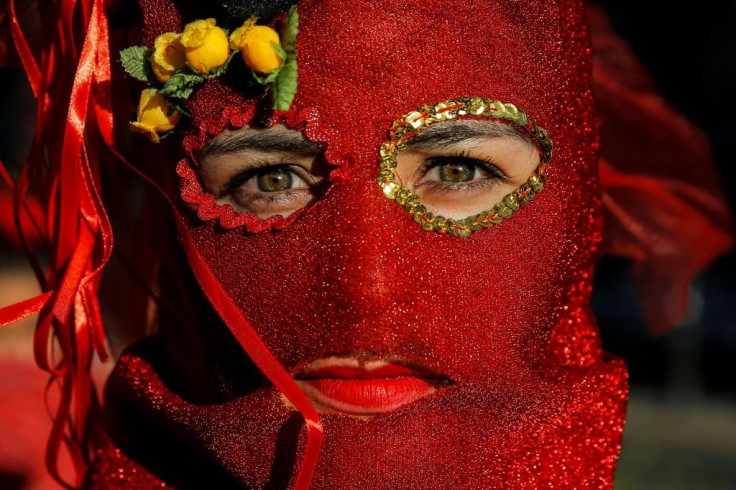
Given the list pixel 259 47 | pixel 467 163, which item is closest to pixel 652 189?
pixel 467 163

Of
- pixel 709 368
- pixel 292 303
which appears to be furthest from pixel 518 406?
pixel 709 368

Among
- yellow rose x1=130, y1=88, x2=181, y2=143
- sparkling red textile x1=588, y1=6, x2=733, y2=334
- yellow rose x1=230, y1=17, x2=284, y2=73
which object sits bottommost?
sparkling red textile x1=588, y1=6, x2=733, y2=334

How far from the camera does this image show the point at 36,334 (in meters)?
2.08

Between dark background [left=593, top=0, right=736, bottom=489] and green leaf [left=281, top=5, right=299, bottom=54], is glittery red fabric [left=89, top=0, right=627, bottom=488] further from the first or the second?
dark background [left=593, top=0, right=736, bottom=489]

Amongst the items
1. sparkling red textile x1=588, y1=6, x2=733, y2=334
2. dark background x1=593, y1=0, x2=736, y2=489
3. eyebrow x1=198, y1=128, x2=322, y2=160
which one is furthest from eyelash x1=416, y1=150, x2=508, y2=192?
dark background x1=593, y1=0, x2=736, y2=489

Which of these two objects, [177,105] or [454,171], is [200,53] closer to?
[177,105]

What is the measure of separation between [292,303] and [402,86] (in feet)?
1.41

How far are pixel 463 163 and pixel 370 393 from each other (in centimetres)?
45

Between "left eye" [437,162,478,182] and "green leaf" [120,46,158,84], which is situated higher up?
"green leaf" [120,46,158,84]

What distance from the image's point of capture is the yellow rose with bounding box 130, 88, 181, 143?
1.89m

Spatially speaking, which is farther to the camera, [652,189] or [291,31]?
[652,189]

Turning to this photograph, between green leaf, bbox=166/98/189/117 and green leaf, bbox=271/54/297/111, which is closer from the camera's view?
green leaf, bbox=271/54/297/111

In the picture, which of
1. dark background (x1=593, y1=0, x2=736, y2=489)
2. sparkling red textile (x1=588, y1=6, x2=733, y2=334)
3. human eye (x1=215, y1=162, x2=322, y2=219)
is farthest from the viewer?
dark background (x1=593, y1=0, x2=736, y2=489)

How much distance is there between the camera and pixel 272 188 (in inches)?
74.1
